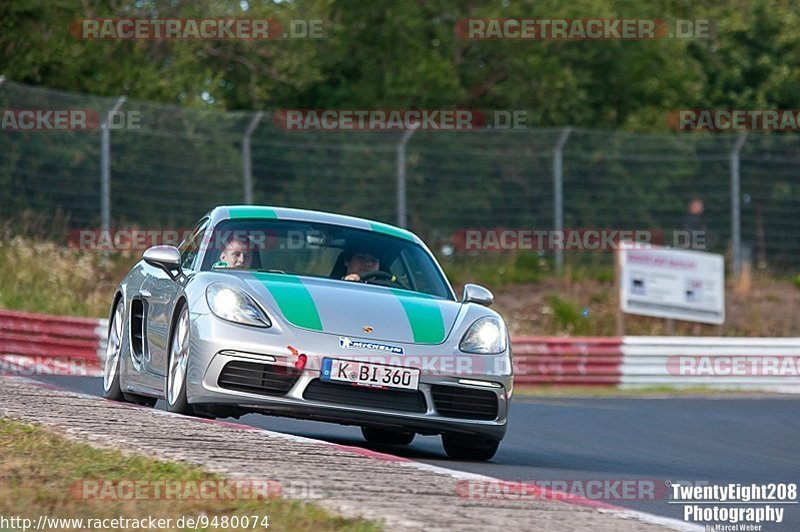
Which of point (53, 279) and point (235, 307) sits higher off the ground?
point (53, 279)

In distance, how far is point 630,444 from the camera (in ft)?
34.7

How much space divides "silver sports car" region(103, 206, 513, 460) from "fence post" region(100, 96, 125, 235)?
34.6 ft

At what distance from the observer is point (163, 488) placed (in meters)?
5.22

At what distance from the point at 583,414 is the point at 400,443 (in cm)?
426

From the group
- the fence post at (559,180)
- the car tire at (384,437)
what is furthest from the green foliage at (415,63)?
the car tire at (384,437)

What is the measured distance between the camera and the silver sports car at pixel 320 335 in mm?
7555

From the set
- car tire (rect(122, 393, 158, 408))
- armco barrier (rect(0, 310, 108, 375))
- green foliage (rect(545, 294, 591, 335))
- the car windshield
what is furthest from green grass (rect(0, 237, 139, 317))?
the car windshield

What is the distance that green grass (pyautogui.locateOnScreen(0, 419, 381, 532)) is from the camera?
481 centimetres

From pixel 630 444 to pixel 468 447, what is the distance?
2.59 meters

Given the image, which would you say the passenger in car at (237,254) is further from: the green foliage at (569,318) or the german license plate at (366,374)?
the green foliage at (569,318)

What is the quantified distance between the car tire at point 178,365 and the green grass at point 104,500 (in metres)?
1.83

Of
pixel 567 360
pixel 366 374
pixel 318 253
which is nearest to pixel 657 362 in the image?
pixel 567 360

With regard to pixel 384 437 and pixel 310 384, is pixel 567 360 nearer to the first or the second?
pixel 384 437

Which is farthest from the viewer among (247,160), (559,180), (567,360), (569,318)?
(569,318)
